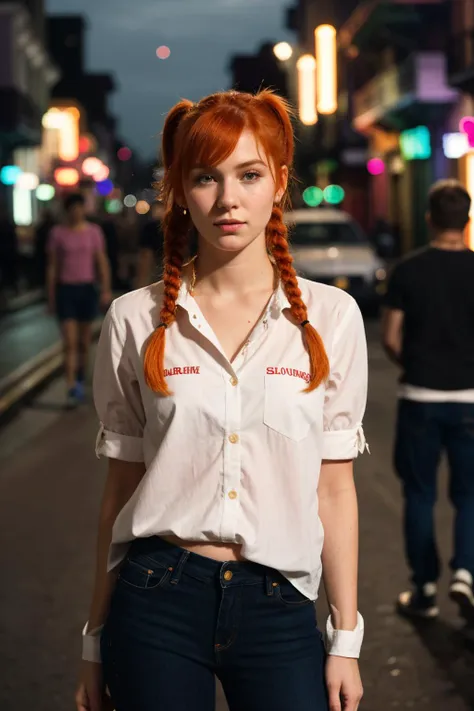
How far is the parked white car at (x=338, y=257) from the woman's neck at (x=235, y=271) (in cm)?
1822

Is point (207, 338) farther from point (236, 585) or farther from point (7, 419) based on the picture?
point (7, 419)

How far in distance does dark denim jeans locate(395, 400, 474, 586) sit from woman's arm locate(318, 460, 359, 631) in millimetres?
3107

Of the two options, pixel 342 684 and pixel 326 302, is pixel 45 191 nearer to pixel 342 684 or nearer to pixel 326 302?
pixel 326 302

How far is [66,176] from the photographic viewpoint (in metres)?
43.7

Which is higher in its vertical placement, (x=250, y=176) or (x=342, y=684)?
(x=250, y=176)

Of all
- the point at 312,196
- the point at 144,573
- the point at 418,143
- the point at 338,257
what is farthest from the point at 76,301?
the point at 312,196

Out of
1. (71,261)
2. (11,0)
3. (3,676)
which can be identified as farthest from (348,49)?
(3,676)

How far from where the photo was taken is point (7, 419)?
12.4 meters

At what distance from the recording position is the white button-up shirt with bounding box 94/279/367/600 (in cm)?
268

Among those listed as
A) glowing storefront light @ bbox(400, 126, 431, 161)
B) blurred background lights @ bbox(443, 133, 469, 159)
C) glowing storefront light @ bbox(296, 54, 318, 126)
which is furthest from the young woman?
glowing storefront light @ bbox(296, 54, 318, 126)

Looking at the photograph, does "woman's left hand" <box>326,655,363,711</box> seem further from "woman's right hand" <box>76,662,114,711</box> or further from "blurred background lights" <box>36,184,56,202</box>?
"blurred background lights" <box>36,184,56,202</box>

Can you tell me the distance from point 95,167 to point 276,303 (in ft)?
195

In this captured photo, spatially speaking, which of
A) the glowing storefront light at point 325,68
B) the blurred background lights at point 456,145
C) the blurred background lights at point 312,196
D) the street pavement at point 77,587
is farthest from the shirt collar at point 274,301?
the blurred background lights at point 312,196

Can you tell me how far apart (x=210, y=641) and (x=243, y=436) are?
0.41m
